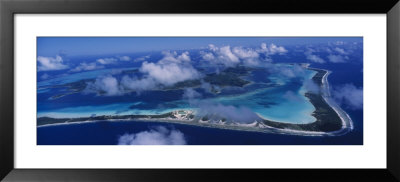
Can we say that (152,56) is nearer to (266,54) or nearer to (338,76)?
(266,54)

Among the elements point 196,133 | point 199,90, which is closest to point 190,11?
point 199,90

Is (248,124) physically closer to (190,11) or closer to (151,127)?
(151,127)

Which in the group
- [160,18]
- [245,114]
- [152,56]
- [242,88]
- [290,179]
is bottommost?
[290,179]

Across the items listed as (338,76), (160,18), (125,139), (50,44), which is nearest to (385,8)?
(338,76)

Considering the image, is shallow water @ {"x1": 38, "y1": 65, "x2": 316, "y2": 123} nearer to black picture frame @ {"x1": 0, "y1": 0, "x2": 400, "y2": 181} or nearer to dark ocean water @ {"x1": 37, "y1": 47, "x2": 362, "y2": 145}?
dark ocean water @ {"x1": 37, "y1": 47, "x2": 362, "y2": 145}

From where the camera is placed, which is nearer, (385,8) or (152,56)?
(385,8)

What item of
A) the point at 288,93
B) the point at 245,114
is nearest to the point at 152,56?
the point at 245,114

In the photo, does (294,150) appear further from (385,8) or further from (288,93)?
(385,8)

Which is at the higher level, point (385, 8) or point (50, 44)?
point (385, 8)
